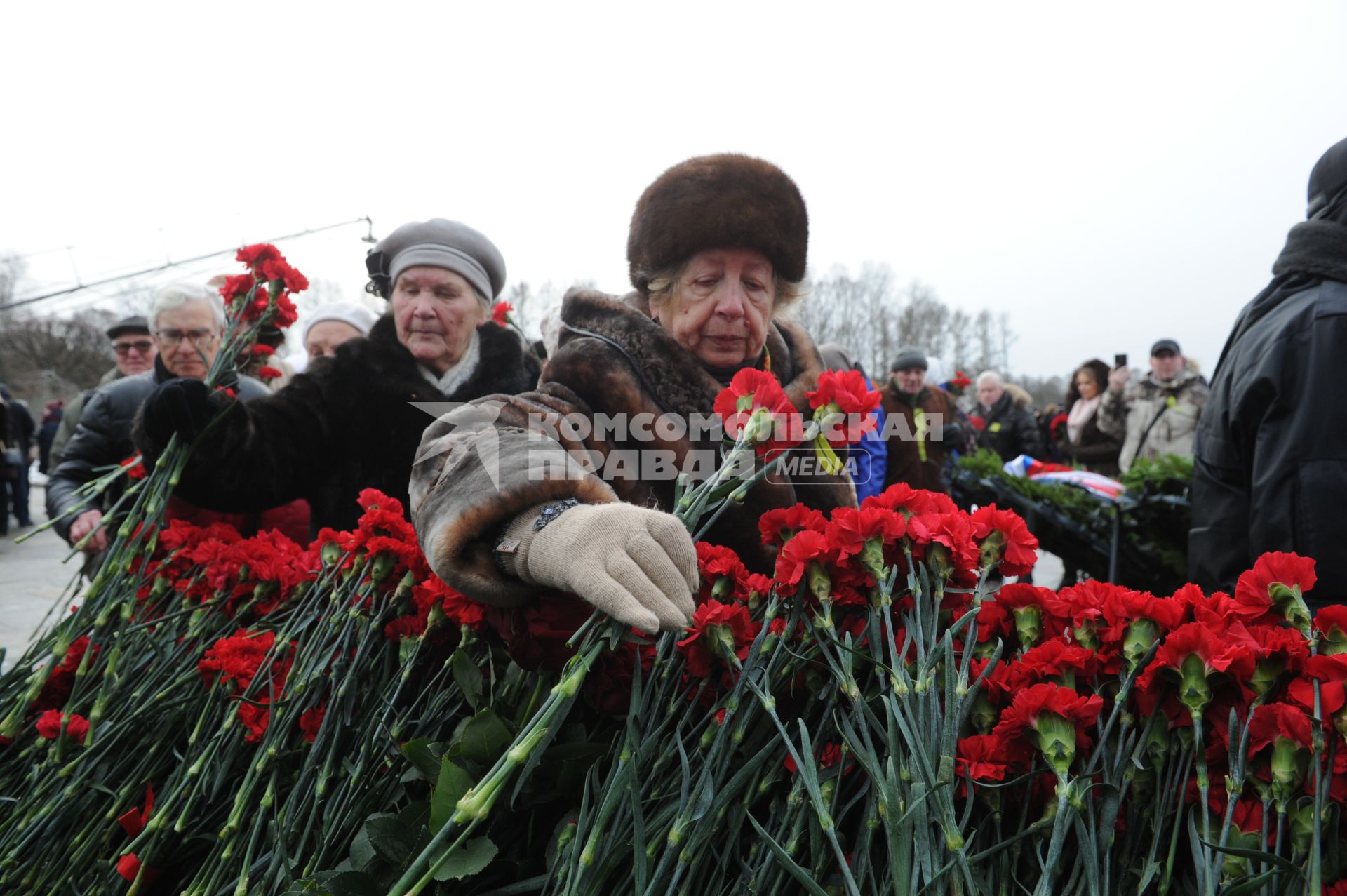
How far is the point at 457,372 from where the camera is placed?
8.52 feet

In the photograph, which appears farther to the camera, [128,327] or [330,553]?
[128,327]

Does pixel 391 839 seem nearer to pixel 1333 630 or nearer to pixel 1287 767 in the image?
pixel 1287 767

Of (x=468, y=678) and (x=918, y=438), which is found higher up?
(x=468, y=678)

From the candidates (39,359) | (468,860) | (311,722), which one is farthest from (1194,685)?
(39,359)

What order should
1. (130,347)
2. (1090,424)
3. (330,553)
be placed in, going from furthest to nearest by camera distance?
(1090,424) → (130,347) → (330,553)

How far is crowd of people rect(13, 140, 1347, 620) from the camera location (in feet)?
3.45

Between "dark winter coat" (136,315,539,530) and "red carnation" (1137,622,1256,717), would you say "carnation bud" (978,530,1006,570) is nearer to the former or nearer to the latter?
"red carnation" (1137,622,1256,717)

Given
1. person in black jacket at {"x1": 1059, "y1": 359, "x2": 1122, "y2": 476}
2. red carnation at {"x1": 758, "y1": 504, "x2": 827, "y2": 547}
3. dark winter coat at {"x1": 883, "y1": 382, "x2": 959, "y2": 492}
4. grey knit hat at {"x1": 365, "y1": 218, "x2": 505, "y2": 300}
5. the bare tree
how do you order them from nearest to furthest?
red carnation at {"x1": 758, "y1": 504, "x2": 827, "y2": 547}
grey knit hat at {"x1": 365, "y1": 218, "x2": 505, "y2": 300}
dark winter coat at {"x1": 883, "y1": 382, "x2": 959, "y2": 492}
person in black jacket at {"x1": 1059, "y1": 359, "x2": 1122, "y2": 476}
the bare tree

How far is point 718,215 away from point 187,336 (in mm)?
2055

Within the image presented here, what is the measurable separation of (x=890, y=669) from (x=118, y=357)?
4.22 meters

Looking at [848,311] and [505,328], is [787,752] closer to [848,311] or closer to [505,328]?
[505,328]

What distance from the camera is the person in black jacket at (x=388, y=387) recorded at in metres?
2.11

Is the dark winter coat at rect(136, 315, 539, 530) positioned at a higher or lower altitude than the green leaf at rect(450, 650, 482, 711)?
higher

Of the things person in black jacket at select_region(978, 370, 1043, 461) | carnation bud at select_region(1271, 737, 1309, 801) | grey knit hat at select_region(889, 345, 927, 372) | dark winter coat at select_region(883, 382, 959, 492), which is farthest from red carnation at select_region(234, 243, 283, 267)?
person in black jacket at select_region(978, 370, 1043, 461)
